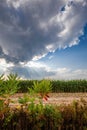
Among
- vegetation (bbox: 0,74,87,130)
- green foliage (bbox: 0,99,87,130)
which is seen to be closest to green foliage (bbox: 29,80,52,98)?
vegetation (bbox: 0,74,87,130)

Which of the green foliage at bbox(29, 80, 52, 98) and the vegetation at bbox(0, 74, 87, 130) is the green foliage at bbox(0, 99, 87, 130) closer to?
the vegetation at bbox(0, 74, 87, 130)

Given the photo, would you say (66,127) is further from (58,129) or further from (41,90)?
(41,90)

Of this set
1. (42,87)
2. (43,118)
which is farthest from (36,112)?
(42,87)

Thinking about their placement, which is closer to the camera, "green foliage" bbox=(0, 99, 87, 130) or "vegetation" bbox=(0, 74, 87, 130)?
"vegetation" bbox=(0, 74, 87, 130)

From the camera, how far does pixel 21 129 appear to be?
5.30 meters

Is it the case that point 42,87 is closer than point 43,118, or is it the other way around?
point 42,87

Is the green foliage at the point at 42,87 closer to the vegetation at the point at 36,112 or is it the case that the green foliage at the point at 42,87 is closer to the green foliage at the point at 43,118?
the vegetation at the point at 36,112

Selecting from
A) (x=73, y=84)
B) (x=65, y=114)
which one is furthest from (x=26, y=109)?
(x=73, y=84)

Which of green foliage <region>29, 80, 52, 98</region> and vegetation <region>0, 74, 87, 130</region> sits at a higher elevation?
green foliage <region>29, 80, 52, 98</region>

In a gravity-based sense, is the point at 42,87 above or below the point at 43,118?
above

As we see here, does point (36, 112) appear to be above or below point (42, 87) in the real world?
below

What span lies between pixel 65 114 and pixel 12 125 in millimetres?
788

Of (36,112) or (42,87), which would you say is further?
(36,112)

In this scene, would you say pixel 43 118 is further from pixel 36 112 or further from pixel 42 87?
pixel 42 87
